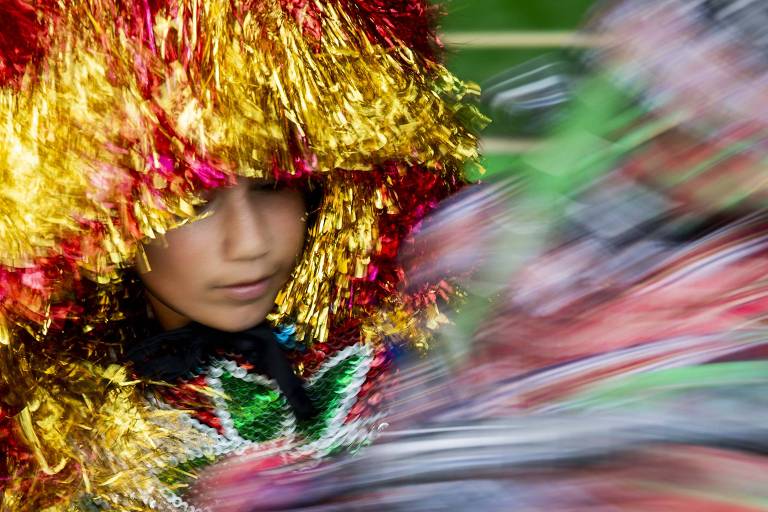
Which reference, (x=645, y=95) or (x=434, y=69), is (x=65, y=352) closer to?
(x=434, y=69)

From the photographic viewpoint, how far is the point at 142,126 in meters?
0.61

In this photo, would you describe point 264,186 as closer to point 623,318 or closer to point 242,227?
point 242,227

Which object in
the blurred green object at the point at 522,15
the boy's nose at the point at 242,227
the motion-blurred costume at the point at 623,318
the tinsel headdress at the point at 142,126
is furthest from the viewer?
the blurred green object at the point at 522,15

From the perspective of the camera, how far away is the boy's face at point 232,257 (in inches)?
28.1

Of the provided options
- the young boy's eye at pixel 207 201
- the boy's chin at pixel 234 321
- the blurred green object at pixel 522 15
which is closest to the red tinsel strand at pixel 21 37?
the young boy's eye at pixel 207 201

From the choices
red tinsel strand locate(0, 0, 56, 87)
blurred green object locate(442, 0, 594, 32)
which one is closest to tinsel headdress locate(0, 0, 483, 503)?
red tinsel strand locate(0, 0, 56, 87)

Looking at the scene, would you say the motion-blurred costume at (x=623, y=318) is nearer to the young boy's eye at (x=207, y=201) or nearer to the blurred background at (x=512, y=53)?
the blurred background at (x=512, y=53)

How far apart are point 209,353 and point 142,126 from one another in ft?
0.94

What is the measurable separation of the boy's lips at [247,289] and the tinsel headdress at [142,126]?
95 millimetres

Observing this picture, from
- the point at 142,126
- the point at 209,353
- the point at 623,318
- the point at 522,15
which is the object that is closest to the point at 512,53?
the point at 522,15

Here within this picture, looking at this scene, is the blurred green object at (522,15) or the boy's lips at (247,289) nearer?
the boy's lips at (247,289)

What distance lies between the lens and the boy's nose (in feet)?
2.34

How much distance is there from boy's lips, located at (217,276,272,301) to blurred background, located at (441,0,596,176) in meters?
0.23

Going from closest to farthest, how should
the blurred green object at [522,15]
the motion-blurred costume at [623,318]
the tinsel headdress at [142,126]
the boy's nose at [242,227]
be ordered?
the motion-blurred costume at [623,318]
the tinsel headdress at [142,126]
the boy's nose at [242,227]
the blurred green object at [522,15]
